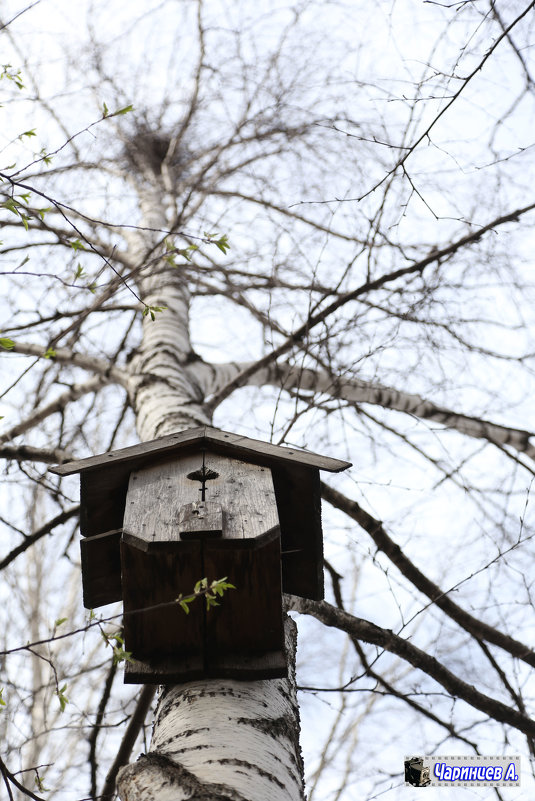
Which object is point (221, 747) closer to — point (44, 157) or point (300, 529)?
point (300, 529)

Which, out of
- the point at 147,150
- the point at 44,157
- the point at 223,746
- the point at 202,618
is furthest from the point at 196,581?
the point at 147,150

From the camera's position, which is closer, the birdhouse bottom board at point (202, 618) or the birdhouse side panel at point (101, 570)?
the birdhouse bottom board at point (202, 618)

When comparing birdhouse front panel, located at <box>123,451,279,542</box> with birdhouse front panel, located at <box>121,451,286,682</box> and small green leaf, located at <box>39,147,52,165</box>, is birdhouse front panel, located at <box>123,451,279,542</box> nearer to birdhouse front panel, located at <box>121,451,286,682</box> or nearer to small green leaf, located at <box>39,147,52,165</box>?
birdhouse front panel, located at <box>121,451,286,682</box>

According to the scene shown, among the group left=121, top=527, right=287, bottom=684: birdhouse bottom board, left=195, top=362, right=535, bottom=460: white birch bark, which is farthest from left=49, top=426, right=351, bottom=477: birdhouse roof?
left=195, top=362, right=535, bottom=460: white birch bark

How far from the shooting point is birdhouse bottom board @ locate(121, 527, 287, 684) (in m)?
1.49

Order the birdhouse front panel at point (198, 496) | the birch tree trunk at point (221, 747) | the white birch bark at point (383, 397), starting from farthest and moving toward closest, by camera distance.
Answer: the white birch bark at point (383, 397), the birdhouse front panel at point (198, 496), the birch tree trunk at point (221, 747)

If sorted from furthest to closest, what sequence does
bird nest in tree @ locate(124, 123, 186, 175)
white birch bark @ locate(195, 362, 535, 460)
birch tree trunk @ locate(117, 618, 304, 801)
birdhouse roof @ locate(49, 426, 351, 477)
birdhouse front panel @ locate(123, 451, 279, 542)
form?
bird nest in tree @ locate(124, 123, 186, 175), white birch bark @ locate(195, 362, 535, 460), birdhouse roof @ locate(49, 426, 351, 477), birdhouse front panel @ locate(123, 451, 279, 542), birch tree trunk @ locate(117, 618, 304, 801)

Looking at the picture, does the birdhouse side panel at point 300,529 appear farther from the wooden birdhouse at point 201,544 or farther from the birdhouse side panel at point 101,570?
the birdhouse side panel at point 101,570

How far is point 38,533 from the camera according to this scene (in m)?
2.71

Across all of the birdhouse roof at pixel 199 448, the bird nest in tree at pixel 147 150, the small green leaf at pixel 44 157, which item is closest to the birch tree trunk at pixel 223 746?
the birdhouse roof at pixel 199 448

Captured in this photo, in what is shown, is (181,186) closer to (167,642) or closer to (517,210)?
(517,210)

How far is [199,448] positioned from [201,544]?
15.1 inches

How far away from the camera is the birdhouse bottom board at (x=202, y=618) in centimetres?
149

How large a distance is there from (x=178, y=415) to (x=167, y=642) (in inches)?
37.5
